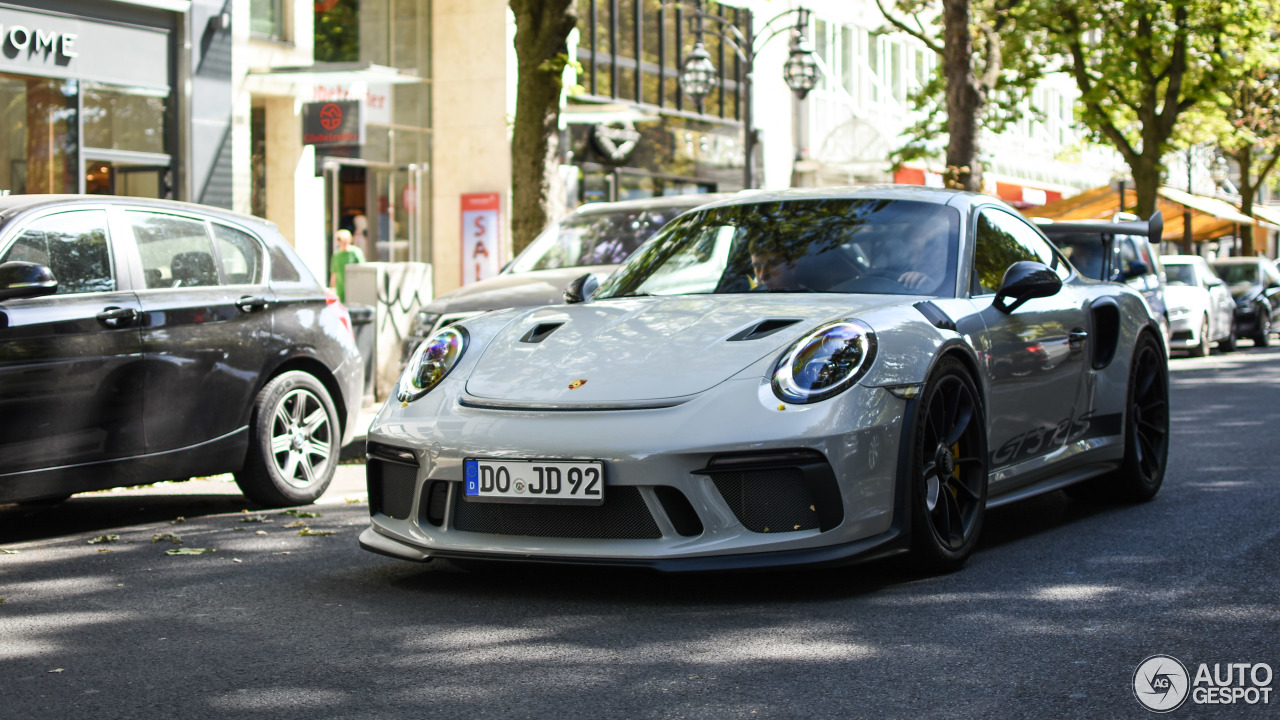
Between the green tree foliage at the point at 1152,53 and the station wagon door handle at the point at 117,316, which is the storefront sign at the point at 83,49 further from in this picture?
the green tree foliage at the point at 1152,53

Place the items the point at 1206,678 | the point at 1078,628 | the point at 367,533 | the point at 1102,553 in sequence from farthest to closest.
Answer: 1. the point at 1102,553
2. the point at 367,533
3. the point at 1078,628
4. the point at 1206,678

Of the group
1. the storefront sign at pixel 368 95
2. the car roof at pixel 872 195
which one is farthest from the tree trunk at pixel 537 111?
the storefront sign at pixel 368 95

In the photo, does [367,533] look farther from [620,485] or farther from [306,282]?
[306,282]

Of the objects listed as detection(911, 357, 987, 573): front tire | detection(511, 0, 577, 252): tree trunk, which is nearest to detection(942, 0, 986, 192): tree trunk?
detection(511, 0, 577, 252): tree trunk

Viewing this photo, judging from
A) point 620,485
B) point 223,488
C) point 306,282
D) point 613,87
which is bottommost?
point 223,488

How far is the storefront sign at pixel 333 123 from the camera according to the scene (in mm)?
22016

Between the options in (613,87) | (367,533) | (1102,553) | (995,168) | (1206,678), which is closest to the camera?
(1206,678)

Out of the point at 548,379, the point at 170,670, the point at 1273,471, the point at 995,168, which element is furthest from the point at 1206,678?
the point at 995,168

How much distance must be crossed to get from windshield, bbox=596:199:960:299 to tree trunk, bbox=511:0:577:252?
7.61 m

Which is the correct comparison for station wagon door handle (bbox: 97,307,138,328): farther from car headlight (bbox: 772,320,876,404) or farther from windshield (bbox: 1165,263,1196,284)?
windshield (bbox: 1165,263,1196,284)

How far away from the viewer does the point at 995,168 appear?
4922 cm

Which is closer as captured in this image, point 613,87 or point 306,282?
point 306,282

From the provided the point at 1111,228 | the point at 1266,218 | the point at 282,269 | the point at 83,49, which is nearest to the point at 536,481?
the point at 282,269

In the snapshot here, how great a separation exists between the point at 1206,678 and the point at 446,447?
7.76ft
